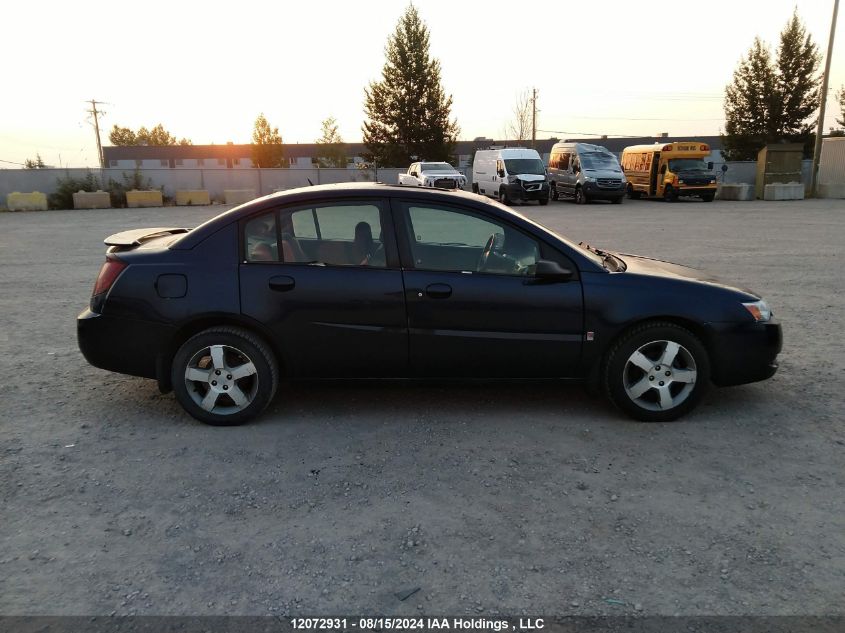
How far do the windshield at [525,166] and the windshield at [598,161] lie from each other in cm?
218

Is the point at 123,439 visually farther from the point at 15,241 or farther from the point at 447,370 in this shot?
the point at 15,241

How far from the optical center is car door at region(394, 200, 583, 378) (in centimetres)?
428

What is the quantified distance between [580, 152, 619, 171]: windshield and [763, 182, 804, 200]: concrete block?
8.35 m

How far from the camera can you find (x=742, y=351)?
4.38 m

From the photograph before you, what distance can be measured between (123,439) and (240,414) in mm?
730

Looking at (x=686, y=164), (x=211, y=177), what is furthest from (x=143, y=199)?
(x=686, y=164)

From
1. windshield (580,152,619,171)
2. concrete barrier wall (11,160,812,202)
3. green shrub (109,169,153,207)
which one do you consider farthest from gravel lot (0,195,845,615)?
concrete barrier wall (11,160,812,202)

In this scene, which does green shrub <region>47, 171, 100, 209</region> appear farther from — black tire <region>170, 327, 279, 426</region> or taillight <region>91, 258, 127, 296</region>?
black tire <region>170, 327, 279, 426</region>

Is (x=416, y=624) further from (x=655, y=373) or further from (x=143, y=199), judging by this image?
(x=143, y=199)

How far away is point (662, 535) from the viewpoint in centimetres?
305

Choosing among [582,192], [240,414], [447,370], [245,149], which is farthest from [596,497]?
[245,149]

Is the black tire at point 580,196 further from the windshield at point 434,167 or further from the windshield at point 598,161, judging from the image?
the windshield at point 434,167

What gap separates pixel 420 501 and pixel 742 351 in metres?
2.49

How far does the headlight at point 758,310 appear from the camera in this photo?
4.41m
